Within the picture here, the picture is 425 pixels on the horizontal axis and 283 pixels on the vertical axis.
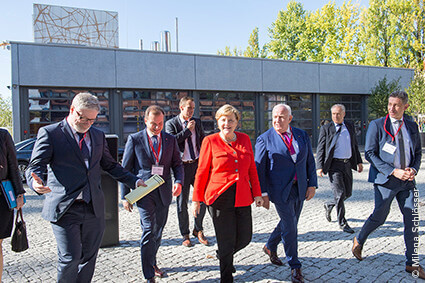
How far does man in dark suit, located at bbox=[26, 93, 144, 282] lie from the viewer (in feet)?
9.01

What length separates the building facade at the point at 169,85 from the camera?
16.7 metres

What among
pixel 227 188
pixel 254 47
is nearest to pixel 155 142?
pixel 227 188

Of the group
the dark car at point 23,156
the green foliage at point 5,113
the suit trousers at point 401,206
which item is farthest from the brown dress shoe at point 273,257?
the green foliage at point 5,113

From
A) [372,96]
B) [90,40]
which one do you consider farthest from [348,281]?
[90,40]

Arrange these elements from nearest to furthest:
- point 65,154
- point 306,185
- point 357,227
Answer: point 65,154 → point 306,185 → point 357,227

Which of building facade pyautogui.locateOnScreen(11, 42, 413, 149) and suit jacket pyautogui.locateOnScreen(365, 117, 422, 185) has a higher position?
building facade pyautogui.locateOnScreen(11, 42, 413, 149)

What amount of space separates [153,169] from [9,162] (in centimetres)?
137

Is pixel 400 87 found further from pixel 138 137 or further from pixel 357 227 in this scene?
pixel 138 137

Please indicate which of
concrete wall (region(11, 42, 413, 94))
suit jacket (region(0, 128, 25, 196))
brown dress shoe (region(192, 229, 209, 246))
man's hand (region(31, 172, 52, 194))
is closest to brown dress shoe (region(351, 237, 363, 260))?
brown dress shoe (region(192, 229, 209, 246))

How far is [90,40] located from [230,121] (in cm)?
3091

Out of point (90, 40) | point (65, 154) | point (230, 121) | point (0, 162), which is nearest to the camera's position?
point (65, 154)

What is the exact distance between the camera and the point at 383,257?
424 cm

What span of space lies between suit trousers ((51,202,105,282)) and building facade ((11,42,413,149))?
51.7 feet

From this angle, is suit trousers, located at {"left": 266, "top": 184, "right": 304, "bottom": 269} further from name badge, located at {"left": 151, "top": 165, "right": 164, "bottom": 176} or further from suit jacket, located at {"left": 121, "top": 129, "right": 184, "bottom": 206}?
name badge, located at {"left": 151, "top": 165, "right": 164, "bottom": 176}
